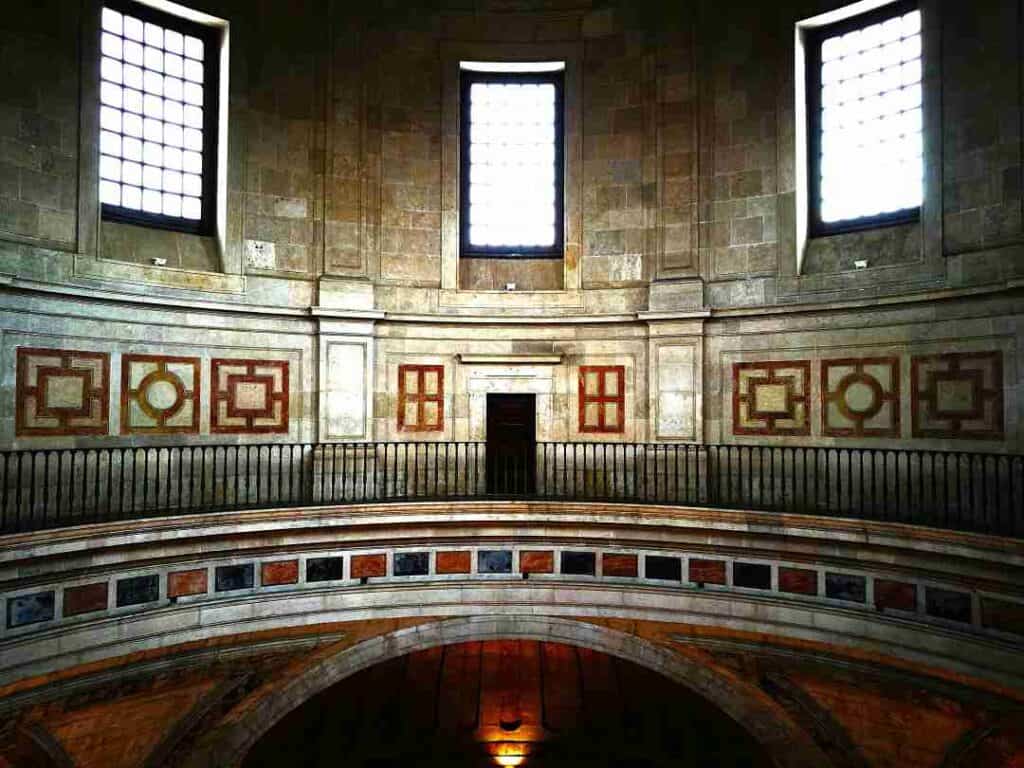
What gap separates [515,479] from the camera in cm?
1111

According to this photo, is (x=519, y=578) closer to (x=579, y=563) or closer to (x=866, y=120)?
(x=579, y=563)

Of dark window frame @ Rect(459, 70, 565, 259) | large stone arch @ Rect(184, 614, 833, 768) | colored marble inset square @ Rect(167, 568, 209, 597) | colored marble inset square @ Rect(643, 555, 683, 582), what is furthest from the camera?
dark window frame @ Rect(459, 70, 565, 259)

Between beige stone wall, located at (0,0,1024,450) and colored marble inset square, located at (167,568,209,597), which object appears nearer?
colored marble inset square, located at (167,568,209,597)

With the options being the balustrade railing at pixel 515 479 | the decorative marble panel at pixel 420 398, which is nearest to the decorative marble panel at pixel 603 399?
the balustrade railing at pixel 515 479

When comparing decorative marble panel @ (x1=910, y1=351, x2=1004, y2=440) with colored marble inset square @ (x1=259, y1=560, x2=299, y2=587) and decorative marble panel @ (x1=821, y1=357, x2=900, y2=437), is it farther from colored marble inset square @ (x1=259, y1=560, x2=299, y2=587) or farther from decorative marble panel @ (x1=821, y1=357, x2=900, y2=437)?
colored marble inset square @ (x1=259, y1=560, x2=299, y2=587)

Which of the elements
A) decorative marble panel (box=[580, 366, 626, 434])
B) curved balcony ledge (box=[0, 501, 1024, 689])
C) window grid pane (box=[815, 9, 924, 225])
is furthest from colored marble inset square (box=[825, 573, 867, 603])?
window grid pane (box=[815, 9, 924, 225])

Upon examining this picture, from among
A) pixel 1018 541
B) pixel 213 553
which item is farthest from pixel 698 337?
pixel 213 553

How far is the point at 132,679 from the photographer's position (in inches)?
300

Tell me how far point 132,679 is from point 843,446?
29.6ft

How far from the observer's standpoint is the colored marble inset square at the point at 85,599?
26.0 feet

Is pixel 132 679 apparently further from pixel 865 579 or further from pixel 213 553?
pixel 865 579

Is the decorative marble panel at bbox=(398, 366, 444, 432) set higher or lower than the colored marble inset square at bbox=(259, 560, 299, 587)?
higher

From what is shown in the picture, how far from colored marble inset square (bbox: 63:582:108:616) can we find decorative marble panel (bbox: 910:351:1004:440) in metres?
9.88

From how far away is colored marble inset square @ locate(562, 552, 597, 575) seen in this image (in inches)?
400
